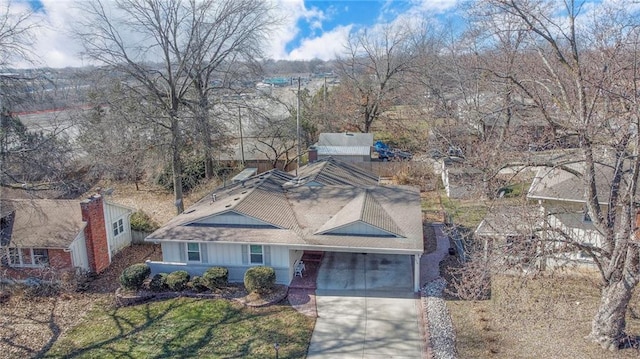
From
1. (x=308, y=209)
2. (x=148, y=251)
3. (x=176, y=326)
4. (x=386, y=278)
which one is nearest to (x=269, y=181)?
(x=308, y=209)


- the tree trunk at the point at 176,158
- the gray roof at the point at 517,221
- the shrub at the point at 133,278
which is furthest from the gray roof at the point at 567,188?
the tree trunk at the point at 176,158

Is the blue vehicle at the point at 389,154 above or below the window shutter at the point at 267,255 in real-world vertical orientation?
above

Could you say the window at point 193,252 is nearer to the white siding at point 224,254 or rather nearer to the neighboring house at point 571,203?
the white siding at point 224,254

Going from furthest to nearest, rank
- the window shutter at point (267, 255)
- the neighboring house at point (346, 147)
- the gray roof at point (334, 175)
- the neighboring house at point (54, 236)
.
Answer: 1. the neighboring house at point (346, 147)
2. the gray roof at point (334, 175)
3. the neighboring house at point (54, 236)
4. the window shutter at point (267, 255)

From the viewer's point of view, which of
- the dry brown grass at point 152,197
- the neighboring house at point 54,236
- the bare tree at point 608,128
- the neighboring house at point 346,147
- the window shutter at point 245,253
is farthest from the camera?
the neighboring house at point 346,147

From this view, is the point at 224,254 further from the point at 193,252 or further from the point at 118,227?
the point at 118,227

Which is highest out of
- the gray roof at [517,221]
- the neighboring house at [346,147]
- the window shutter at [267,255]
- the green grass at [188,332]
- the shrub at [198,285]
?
the neighboring house at [346,147]

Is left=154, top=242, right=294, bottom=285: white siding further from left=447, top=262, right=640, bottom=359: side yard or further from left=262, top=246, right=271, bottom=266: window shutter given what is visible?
left=447, top=262, right=640, bottom=359: side yard
